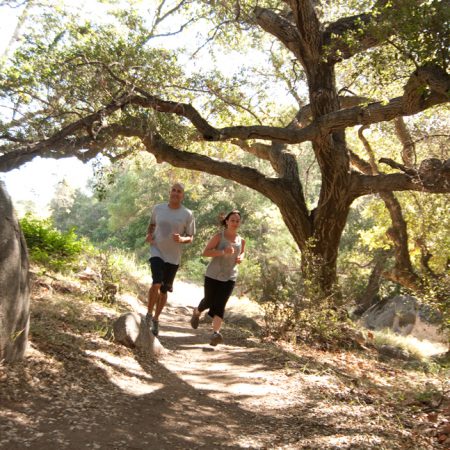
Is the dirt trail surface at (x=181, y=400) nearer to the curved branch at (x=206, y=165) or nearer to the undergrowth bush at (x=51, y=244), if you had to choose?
the undergrowth bush at (x=51, y=244)

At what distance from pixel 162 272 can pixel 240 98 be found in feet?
18.5

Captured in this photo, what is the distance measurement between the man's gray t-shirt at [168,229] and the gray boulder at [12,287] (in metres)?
2.20

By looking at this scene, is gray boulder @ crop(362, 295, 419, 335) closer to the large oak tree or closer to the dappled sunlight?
the large oak tree

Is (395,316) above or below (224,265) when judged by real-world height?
below

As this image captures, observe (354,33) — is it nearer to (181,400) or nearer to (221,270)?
(221,270)

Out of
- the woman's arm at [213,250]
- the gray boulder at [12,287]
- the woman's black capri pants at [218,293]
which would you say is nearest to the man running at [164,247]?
the woman's arm at [213,250]

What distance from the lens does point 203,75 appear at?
910 cm

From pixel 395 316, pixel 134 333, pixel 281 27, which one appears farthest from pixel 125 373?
pixel 395 316

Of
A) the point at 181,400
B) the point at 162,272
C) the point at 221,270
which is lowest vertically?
the point at 181,400

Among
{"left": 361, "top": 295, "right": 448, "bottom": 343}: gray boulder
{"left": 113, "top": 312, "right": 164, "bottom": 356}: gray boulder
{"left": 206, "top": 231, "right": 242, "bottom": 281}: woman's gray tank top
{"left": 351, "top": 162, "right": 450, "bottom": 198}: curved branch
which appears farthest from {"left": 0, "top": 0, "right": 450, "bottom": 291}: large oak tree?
{"left": 361, "top": 295, "right": 448, "bottom": 343}: gray boulder

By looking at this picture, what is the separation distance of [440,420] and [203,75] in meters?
7.09

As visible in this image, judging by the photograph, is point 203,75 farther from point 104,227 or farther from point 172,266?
point 104,227

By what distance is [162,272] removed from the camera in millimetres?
6242

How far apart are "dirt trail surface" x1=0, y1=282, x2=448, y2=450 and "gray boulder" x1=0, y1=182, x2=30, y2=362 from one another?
0.58 ft
